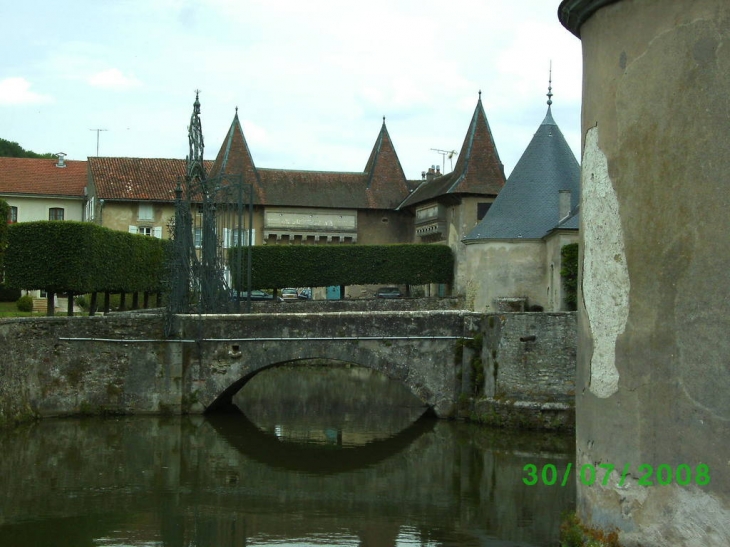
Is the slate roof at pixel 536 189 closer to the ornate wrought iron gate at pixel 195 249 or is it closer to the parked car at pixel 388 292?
the ornate wrought iron gate at pixel 195 249

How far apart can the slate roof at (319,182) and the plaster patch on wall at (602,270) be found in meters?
32.9

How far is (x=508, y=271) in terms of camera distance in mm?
23531

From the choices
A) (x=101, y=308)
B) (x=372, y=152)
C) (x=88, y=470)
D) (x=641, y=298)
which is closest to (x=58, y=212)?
(x=101, y=308)

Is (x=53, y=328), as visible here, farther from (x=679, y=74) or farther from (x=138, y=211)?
(x=138, y=211)

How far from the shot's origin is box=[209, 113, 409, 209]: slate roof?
38.6 meters

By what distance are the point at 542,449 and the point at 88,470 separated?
6593 millimetres

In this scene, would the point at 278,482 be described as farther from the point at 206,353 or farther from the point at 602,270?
the point at 602,270

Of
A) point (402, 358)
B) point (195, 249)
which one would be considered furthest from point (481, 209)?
point (402, 358)

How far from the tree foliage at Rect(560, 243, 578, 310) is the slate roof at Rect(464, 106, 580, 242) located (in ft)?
7.13

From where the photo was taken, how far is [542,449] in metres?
14.0

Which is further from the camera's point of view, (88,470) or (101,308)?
(101,308)

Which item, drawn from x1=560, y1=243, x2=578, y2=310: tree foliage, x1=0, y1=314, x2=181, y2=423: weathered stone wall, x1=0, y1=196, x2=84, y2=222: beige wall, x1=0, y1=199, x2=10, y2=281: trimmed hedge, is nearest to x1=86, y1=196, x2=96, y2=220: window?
x1=0, y1=196, x2=84, y2=222: beige wall

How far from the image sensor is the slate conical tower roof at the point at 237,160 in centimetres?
3834

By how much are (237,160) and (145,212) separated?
16.1 ft
